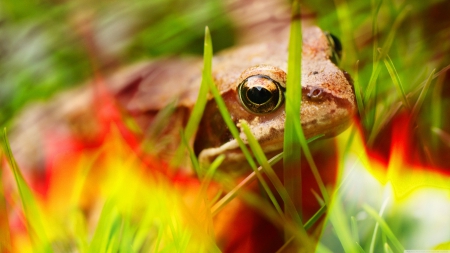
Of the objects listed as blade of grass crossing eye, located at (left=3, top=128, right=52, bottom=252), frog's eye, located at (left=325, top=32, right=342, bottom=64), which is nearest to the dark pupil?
frog's eye, located at (left=325, top=32, right=342, bottom=64)

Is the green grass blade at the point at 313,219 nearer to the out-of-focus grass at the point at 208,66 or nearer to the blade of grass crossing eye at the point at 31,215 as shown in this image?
the out-of-focus grass at the point at 208,66

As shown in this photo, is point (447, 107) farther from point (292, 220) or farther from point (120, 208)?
point (120, 208)

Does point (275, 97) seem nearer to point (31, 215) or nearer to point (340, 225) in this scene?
point (340, 225)

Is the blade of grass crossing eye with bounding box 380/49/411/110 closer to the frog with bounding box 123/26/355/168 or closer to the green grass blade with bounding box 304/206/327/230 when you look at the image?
the frog with bounding box 123/26/355/168

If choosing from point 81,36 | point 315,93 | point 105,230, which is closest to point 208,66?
point 315,93

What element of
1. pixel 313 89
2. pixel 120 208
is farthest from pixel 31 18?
pixel 313 89

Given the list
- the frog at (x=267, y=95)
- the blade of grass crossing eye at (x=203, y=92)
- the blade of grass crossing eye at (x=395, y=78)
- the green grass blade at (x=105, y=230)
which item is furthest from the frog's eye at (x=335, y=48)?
the green grass blade at (x=105, y=230)

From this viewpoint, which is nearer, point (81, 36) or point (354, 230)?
point (354, 230)
